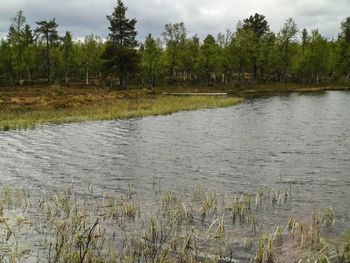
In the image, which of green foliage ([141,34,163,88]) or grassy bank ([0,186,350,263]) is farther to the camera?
green foliage ([141,34,163,88])

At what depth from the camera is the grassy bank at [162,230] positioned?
10766mm

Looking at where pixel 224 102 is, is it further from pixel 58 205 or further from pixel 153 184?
pixel 58 205

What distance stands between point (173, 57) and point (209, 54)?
464 inches

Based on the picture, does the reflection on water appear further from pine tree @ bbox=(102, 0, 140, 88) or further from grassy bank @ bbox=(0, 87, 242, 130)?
pine tree @ bbox=(102, 0, 140, 88)

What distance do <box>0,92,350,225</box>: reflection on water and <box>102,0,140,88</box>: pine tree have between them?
5550 centimetres

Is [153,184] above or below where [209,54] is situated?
below

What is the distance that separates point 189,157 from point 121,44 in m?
77.4

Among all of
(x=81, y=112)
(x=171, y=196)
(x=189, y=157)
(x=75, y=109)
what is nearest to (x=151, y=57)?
(x=75, y=109)

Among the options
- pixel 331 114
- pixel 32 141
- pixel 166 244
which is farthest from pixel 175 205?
pixel 331 114

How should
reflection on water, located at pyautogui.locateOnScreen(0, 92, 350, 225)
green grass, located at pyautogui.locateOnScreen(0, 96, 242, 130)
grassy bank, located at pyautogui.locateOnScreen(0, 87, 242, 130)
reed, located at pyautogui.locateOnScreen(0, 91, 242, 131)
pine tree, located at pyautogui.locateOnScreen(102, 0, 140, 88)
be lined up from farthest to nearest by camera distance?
pine tree, located at pyautogui.locateOnScreen(102, 0, 140, 88)
grassy bank, located at pyautogui.locateOnScreen(0, 87, 242, 130)
reed, located at pyautogui.locateOnScreen(0, 91, 242, 131)
green grass, located at pyautogui.locateOnScreen(0, 96, 242, 130)
reflection on water, located at pyautogui.locateOnScreen(0, 92, 350, 225)

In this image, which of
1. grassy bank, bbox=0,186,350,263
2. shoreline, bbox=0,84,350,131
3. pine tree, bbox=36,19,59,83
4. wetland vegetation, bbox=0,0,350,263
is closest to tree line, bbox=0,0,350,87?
pine tree, bbox=36,19,59,83

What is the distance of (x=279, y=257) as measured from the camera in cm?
1077

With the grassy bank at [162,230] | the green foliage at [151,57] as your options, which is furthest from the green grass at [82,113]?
the green foliage at [151,57]

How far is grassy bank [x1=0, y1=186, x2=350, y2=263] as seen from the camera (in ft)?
35.3
